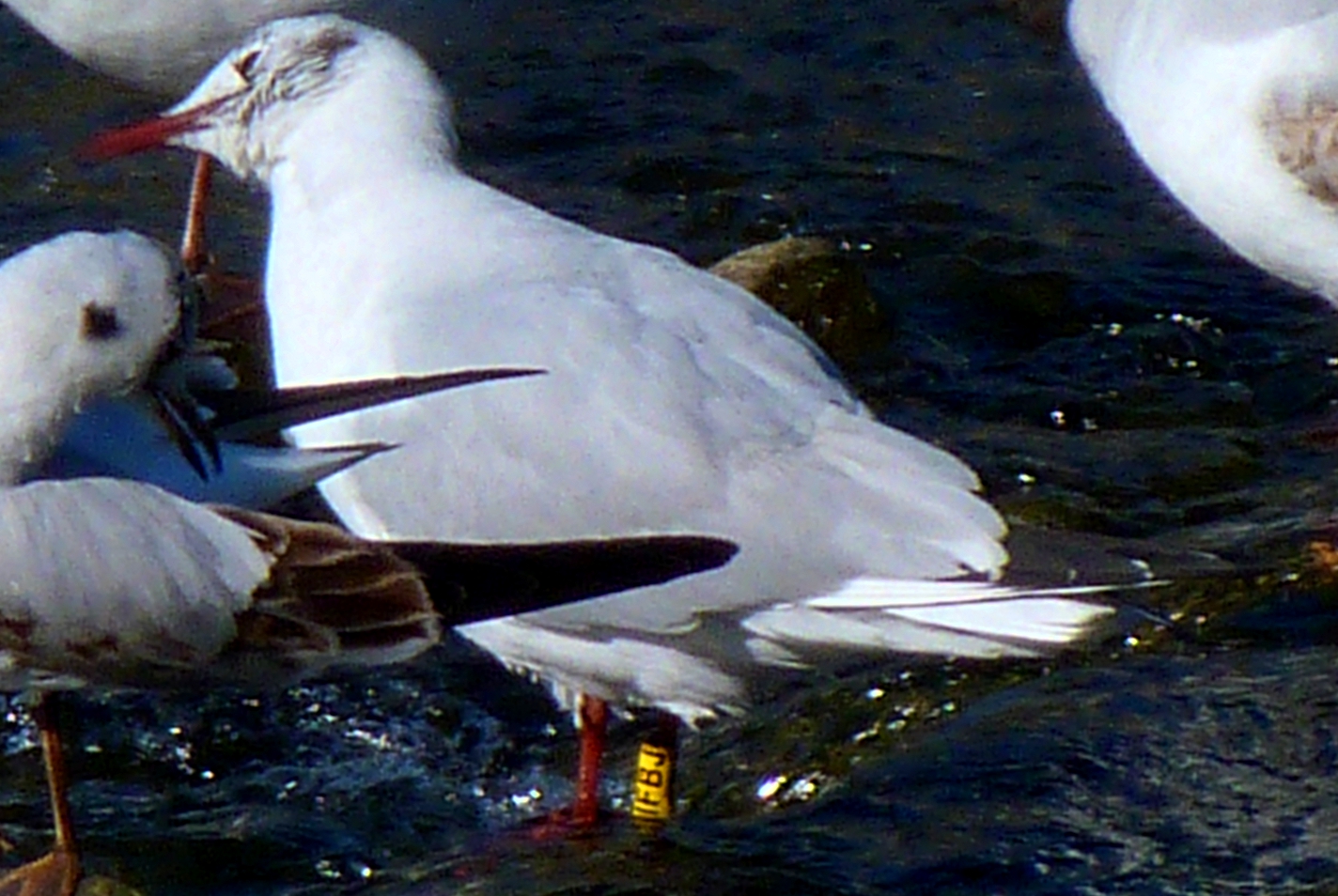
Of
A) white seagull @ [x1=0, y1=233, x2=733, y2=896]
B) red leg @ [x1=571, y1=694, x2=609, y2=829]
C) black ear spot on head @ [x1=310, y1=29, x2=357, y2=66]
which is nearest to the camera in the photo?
white seagull @ [x1=0, y1=233, x2=733, y2=896]

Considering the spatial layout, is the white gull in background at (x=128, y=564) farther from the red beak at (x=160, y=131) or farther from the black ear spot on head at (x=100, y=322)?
the red beak at (x=160, y=131)

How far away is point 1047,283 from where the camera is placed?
23.5ft

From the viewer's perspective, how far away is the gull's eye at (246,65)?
540 cm

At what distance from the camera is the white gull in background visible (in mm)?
4098

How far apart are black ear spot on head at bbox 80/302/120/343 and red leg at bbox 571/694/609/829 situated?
1036mm

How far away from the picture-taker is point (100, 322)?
4.33 m

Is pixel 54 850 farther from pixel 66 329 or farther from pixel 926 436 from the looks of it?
pixel 926 436

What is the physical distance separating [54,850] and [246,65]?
1633 mm

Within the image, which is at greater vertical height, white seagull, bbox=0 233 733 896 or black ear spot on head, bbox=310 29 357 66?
black ear spot on head, bbox=310 29 357 66

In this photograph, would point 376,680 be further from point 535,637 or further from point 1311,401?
point 1311,401

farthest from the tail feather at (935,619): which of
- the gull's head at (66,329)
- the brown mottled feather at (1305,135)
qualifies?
the brown mottled feather at (1305,135)

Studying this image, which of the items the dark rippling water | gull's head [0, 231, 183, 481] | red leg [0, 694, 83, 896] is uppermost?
gull's head [0, 231, 183, 481]

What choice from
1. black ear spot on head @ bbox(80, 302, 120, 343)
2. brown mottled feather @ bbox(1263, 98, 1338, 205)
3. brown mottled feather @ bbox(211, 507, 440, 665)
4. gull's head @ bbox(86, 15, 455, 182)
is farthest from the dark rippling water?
gull's head @ bbox(86, 15, 455, 182)

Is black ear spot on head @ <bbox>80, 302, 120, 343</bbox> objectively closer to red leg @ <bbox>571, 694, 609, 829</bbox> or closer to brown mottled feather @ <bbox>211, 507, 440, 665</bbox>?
brown mottled feather @ <bbox>211, 507, 440, 665</bbox>
